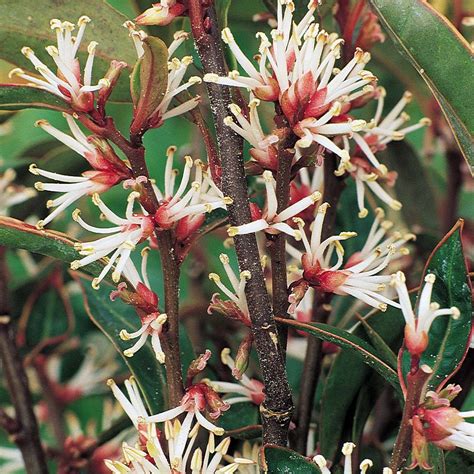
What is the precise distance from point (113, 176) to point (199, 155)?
0.74 metres

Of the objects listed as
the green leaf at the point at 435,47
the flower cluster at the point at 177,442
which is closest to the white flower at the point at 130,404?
the flower cluster at the point at 177,442

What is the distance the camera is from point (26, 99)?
2.37 feet

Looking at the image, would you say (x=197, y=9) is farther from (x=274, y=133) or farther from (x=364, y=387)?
(x=364, y=387)

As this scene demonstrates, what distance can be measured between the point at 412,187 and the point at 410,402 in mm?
669

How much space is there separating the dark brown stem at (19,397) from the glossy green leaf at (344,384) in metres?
0.34

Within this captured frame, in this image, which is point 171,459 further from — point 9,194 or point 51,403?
point 51,403

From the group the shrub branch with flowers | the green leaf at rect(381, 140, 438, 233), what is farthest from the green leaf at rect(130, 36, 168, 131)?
the green leaf at rect(381, 140, 438, 233)

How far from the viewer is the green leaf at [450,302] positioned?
25.5 inches

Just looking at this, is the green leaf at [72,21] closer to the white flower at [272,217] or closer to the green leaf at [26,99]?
the green leaf at [26,99]

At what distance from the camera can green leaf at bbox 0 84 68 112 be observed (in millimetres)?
707

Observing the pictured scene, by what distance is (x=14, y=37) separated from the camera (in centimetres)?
81

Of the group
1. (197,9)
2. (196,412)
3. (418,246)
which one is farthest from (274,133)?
(418,246)

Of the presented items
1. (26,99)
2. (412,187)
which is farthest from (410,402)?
(412,187)

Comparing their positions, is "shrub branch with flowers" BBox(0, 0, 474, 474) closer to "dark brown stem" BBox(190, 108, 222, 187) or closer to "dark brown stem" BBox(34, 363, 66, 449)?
"dark brown stem" BBox(190, 108, 222, 187)
